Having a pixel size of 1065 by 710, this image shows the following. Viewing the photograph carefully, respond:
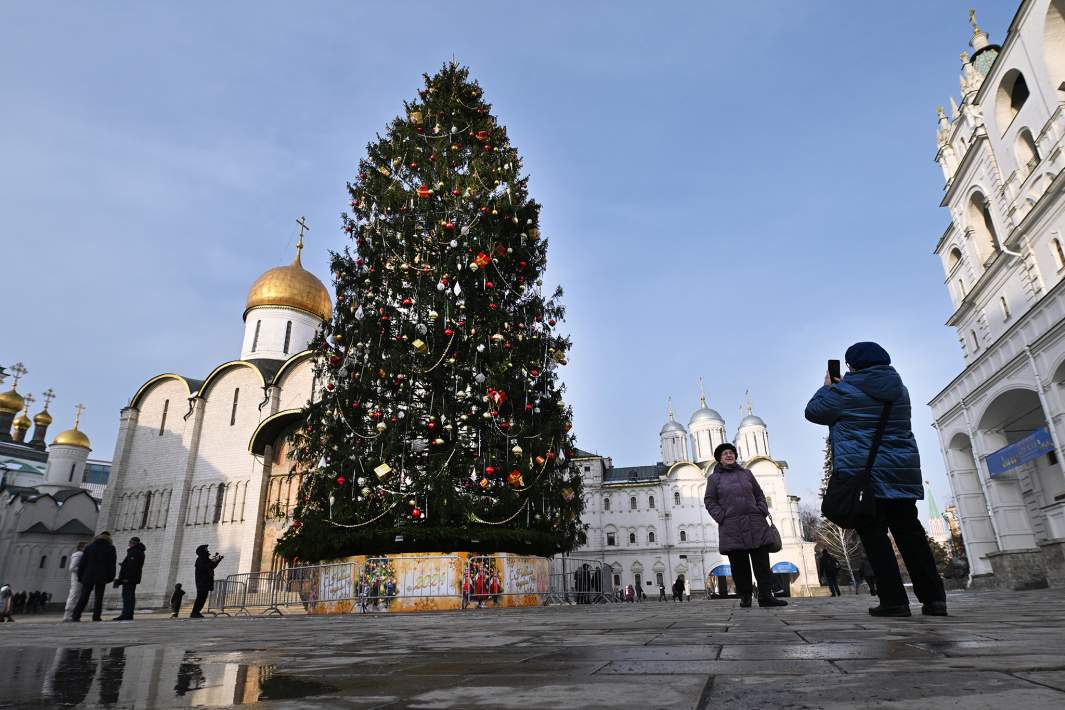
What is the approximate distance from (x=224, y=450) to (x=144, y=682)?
28061 millimetres

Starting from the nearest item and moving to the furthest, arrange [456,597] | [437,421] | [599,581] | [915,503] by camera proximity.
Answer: [915,503] < [456,597] < [437,421] < [599,581]

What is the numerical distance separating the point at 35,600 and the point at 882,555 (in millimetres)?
43444

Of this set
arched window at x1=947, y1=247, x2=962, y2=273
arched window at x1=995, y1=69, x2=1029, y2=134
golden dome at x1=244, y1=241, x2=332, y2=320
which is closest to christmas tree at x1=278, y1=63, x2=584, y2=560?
arched window at x1=995, y1=69, x2=1029, y2=134

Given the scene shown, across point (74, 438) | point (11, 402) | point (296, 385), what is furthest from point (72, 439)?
point (296, 385)

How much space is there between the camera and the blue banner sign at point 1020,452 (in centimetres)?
1386

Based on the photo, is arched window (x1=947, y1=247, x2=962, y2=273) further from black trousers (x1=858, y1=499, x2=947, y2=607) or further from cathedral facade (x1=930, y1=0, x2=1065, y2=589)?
black trousers (x1=858, y1=499, x2=947, y2=607)

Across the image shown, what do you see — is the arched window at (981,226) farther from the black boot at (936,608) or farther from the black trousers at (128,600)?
the black trousers at (128,600)

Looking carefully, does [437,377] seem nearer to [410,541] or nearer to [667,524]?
[410,541]

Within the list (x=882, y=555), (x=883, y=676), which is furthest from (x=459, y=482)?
(x=883, y=676)

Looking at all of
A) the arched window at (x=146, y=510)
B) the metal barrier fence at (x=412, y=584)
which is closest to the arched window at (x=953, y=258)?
the metal barrier fence at (x=412, y=584)

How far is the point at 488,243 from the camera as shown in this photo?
13.8m

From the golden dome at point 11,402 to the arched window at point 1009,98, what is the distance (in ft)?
211

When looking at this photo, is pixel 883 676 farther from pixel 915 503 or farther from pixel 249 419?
pixel 249 419

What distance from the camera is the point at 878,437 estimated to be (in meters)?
4.02
